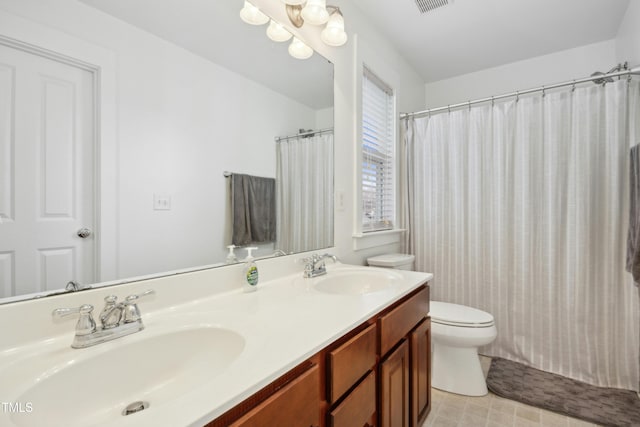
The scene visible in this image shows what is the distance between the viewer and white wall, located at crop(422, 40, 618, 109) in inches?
92.4

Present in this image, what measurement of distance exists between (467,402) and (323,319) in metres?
1.46

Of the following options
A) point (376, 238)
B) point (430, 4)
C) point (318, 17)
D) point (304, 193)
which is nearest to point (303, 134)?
point (304, 193)

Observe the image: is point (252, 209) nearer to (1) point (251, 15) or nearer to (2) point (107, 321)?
(2) point (107, 321)

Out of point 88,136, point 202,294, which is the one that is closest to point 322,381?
point 202,294

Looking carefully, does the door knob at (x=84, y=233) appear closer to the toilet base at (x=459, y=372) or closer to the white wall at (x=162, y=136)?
the white wall at (x=162, y=136)

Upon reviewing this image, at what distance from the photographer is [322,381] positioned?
0.75m

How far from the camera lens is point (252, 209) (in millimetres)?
1252

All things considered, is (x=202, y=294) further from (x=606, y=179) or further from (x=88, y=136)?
(x=606, y=179)

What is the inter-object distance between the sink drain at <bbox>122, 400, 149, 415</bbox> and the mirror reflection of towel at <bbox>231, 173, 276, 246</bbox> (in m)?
0.59

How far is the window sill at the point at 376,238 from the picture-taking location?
1854 mm

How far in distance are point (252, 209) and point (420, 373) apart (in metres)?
1.07

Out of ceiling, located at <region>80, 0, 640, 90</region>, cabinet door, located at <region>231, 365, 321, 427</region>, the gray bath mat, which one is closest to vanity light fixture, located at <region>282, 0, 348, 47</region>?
ceiling, located at <region>80, 0, 640, 90</region>

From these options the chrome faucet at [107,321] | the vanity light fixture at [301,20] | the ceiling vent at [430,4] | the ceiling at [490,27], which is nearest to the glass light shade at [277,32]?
the vanity light fixture at [301,20]

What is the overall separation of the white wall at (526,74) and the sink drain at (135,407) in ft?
10.6
